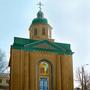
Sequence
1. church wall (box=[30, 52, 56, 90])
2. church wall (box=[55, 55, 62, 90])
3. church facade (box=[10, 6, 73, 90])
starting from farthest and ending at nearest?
church wall (box=[55, 55, 62, 90]), church wall (box=[30, 52, 56, 90]), church facade (box=[10, 6, 73, 90])

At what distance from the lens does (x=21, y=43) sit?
33.8 metres

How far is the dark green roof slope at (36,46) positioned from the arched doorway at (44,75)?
2095mm

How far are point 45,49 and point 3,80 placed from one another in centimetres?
2615

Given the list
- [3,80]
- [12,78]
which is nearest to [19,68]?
[12,78]

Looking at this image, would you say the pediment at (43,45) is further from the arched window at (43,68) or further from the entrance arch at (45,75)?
the arched window at (43,68)

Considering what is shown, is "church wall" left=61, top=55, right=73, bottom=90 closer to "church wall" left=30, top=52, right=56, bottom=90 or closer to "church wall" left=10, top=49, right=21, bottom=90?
"church wall" left=30, top=52, right=56, bottom=90

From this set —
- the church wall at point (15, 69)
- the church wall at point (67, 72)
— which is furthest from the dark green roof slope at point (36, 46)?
the church wall at point (15, 69)

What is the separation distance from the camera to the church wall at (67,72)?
33.9 m

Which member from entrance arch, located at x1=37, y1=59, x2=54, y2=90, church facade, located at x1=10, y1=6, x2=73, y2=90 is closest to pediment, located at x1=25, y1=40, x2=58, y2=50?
church facade, located at x1=10, y1=6, x2=73, y2=90

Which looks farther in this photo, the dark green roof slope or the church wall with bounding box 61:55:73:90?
the church wall with bounding box 61:55:73:90

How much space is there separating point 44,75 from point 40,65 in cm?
149

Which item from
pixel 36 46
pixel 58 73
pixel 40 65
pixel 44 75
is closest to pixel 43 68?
pixel 40 65

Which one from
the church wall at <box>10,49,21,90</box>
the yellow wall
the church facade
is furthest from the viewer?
the church facade

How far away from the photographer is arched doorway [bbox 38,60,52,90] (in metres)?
33.5
